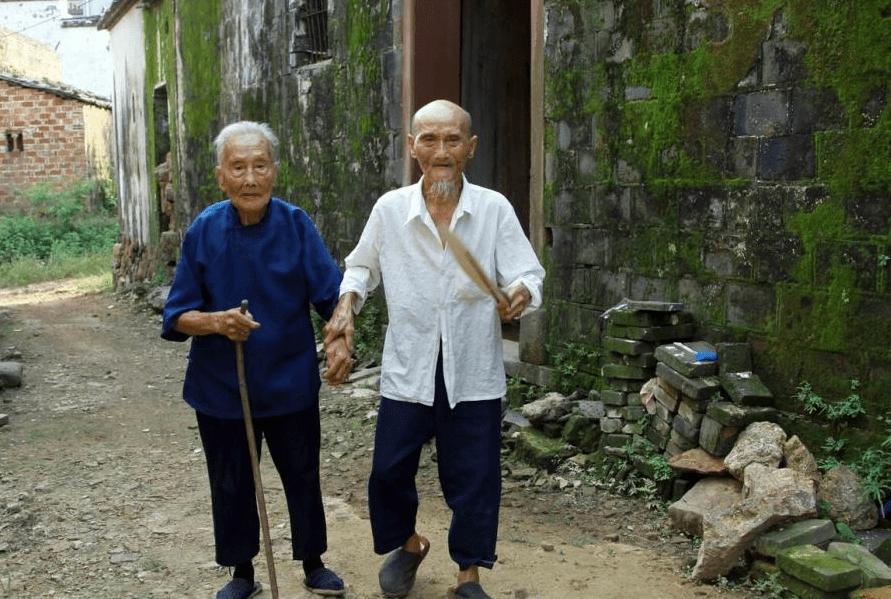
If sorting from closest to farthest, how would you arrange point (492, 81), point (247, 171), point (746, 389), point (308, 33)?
point (247, 171)
point (746, 389)
point (492, 81)
point (308, 33)

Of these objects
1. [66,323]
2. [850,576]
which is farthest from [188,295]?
[66,323]

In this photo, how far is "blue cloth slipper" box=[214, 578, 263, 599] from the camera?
11.8 ft

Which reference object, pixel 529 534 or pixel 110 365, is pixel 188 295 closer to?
pixel 529 534

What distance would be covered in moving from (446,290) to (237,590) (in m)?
1.35

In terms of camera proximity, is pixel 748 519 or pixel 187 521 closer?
pixel 748 519

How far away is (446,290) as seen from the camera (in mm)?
3418

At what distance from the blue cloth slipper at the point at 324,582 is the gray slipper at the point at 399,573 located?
16 cm

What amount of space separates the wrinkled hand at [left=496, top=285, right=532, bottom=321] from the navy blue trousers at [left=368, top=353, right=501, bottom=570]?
11.6 inches

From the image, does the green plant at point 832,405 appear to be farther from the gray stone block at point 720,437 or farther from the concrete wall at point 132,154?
the concrete wall at point 132,154

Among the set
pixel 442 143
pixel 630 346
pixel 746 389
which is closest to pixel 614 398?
pixel 630 346

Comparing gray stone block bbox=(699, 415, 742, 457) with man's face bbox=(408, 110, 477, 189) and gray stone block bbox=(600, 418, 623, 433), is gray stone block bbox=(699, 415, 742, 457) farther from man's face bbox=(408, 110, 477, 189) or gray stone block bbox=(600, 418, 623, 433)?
man's face bbox=(408, 110, 477, 189)

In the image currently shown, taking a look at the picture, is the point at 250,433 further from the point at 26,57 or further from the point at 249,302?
the point at 26,57

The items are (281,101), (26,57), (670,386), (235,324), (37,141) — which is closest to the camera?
(235,324)

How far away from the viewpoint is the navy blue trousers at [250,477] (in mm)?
3457
